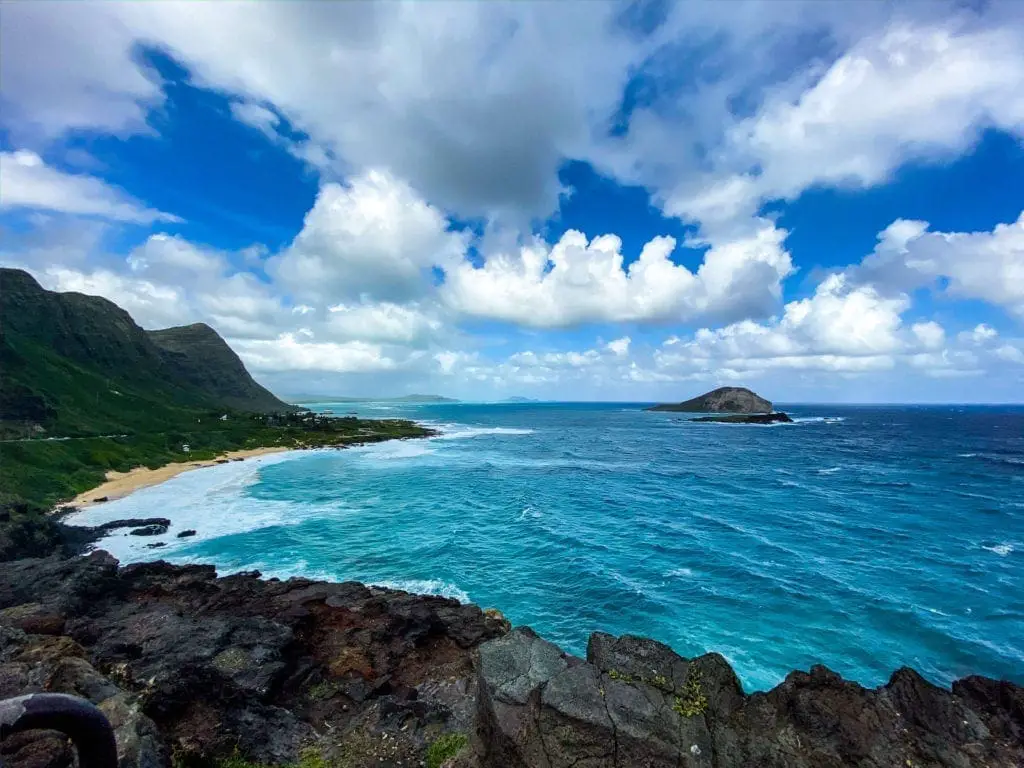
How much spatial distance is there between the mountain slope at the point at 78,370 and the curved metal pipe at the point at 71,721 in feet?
326

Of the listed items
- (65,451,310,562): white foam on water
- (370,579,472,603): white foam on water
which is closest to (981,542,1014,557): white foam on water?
(370,579,472,603): white foam on water

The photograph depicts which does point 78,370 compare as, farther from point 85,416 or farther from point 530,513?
point 530,513

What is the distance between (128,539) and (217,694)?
34.7m

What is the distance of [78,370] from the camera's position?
126562mm

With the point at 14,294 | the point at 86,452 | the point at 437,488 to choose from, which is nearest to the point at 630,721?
the point at 437,488

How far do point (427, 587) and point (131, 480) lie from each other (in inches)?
2244

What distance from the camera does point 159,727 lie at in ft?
41.3

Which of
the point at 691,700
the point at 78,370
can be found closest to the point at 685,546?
the point at 691,700

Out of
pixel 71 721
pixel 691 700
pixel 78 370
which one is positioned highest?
pixel 78 370

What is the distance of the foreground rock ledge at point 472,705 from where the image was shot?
417 inches

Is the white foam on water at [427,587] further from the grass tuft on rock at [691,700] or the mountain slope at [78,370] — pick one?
the mountain slope at [78,370]

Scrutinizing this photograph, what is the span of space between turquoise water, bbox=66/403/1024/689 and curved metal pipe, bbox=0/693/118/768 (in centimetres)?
2098

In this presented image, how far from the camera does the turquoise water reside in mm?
24609

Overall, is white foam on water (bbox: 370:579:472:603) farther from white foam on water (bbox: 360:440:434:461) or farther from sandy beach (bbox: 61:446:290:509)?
white foam on water (bbox: 360:440:434:461)
